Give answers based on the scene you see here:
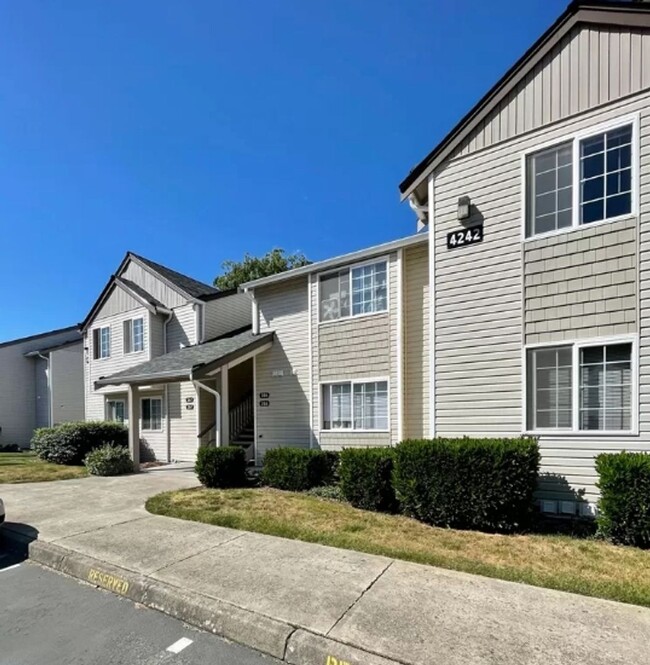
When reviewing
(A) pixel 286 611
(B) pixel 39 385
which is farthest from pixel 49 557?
(B) pixel 39 385

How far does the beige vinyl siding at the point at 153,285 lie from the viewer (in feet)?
56.3

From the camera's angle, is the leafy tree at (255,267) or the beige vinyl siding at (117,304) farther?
the leafy tree at (255,267)

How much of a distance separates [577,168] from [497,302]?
2530 mm

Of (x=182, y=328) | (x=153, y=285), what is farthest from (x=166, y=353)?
(x=153, y=285)

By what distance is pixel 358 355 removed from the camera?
1138 centimetres

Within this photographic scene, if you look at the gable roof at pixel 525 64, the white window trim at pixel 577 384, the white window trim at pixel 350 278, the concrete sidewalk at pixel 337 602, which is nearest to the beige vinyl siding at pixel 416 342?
the white window trim at pixel 350 278

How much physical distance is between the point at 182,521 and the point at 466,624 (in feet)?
16.6

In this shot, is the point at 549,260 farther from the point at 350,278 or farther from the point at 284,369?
Result: the point at 284,369

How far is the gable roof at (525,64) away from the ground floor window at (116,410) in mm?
14898

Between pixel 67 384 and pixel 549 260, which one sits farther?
pixel 67 384

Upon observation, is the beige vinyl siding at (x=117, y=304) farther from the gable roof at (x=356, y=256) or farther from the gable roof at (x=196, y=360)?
the gable roof at (x=356, y=256)

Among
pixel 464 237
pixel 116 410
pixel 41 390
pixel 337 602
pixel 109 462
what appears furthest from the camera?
pixel 41 390

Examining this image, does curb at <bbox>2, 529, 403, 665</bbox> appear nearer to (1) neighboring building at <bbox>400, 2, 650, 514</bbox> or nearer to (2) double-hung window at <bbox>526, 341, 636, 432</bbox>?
(1) neighboring building at <bbox>400, 2, 650, 514</bbox>

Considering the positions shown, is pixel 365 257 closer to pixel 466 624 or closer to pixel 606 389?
pixel 606 389
